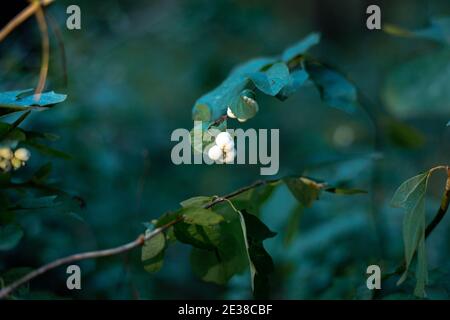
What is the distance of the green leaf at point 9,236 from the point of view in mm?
722

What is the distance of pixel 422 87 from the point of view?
83 centimetres

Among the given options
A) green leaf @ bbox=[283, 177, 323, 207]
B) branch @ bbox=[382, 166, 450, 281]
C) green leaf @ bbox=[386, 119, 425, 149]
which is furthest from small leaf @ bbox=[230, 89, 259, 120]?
green leaf @ bbox=[386, 119, 425, 149]

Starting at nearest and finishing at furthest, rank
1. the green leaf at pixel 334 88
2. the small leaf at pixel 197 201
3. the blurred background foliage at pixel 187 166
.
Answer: the small leaf at pixel 197 201
the green leaf at pixel 334 88
the blurred background foliage at pixel 187 166

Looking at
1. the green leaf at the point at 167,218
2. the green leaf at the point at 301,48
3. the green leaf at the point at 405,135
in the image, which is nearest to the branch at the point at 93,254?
the green leaf at the point at 167,218

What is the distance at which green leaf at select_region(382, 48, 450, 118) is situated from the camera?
0.80 m

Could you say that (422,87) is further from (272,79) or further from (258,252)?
(258,252)

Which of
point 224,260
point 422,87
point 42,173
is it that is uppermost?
point 422,87

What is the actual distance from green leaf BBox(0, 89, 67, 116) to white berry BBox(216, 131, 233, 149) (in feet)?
0.62

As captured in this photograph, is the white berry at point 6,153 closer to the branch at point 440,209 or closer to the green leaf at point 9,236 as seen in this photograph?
the green leaf at point 9,236

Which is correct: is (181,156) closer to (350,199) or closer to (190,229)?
(190,229)

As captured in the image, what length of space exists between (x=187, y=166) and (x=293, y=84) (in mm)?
1322

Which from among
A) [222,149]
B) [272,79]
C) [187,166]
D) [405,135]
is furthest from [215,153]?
[187,166]
